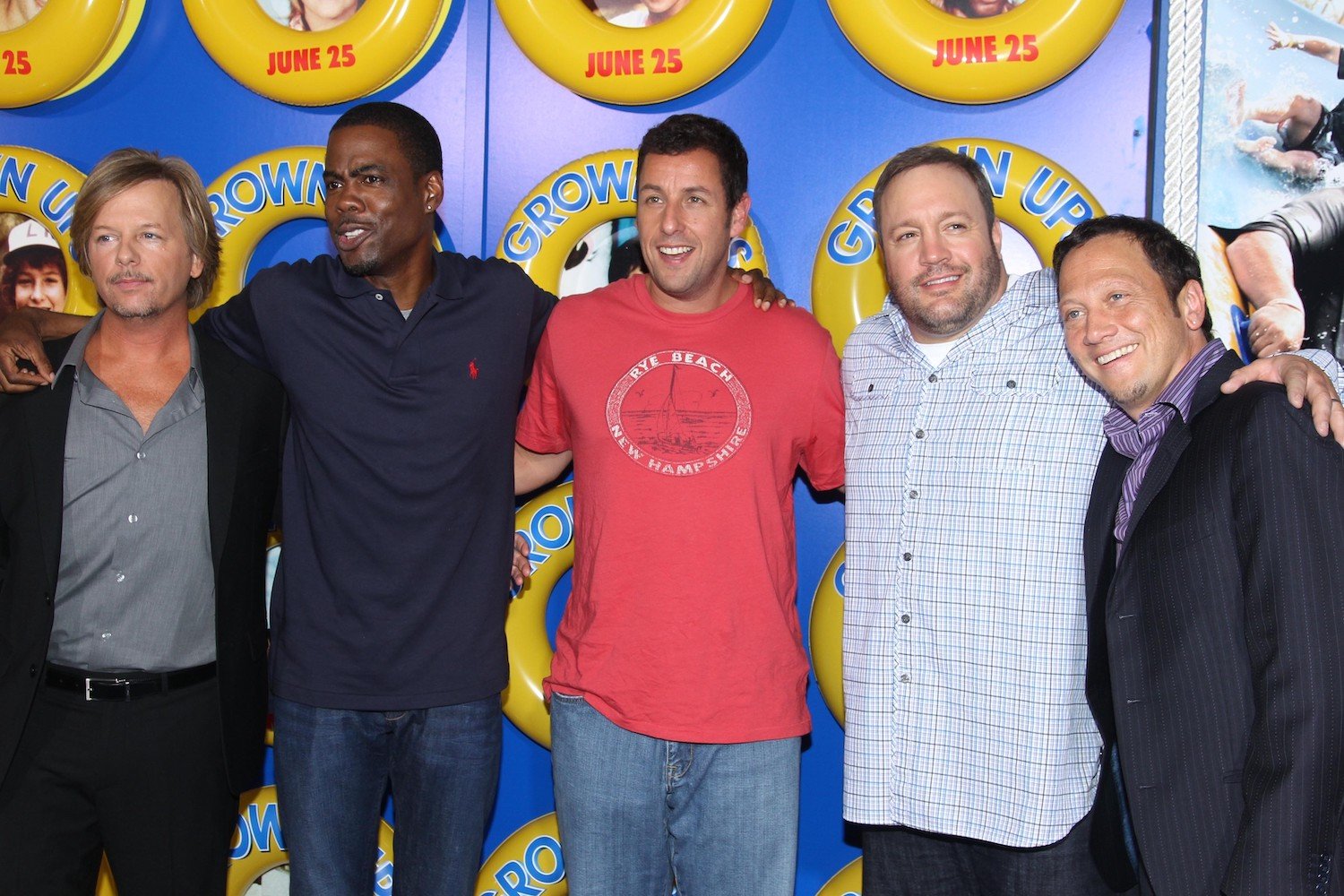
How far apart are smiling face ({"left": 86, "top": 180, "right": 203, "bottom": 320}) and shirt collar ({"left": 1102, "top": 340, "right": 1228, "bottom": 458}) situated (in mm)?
1670

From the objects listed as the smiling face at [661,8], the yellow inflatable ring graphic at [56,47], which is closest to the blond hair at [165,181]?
the yellow inflatable ring graphic at [56,47]

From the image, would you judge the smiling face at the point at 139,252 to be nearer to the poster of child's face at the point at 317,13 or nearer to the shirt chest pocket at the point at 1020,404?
the poster of child's face at the point at 317,13

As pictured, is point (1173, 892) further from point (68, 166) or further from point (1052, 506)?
point (68, 166)

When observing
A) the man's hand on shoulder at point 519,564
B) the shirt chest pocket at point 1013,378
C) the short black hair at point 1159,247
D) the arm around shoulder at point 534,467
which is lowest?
the man's hand on shoulder at point 519,564

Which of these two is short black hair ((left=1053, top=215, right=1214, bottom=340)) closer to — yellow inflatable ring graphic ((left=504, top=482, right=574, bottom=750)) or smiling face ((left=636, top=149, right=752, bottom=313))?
smiling face ((left=636, top=149, right=752, bottom=313))

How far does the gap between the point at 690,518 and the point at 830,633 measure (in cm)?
63

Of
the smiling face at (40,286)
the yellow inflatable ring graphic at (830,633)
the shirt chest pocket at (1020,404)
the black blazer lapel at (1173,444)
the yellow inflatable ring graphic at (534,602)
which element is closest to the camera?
the black blazer lapel at (1173,444)

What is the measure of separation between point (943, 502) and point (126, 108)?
2348 millimetres

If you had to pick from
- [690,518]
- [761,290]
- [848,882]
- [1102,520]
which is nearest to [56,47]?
[761,290]

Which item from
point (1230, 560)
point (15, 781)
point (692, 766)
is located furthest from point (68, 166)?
point (1230, 560)

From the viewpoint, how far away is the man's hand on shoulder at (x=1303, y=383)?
1525 mm

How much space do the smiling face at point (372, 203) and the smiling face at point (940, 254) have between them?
890 mm

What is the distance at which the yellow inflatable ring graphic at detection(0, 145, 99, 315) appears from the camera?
2822 millimetres

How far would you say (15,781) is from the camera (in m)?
1.98
